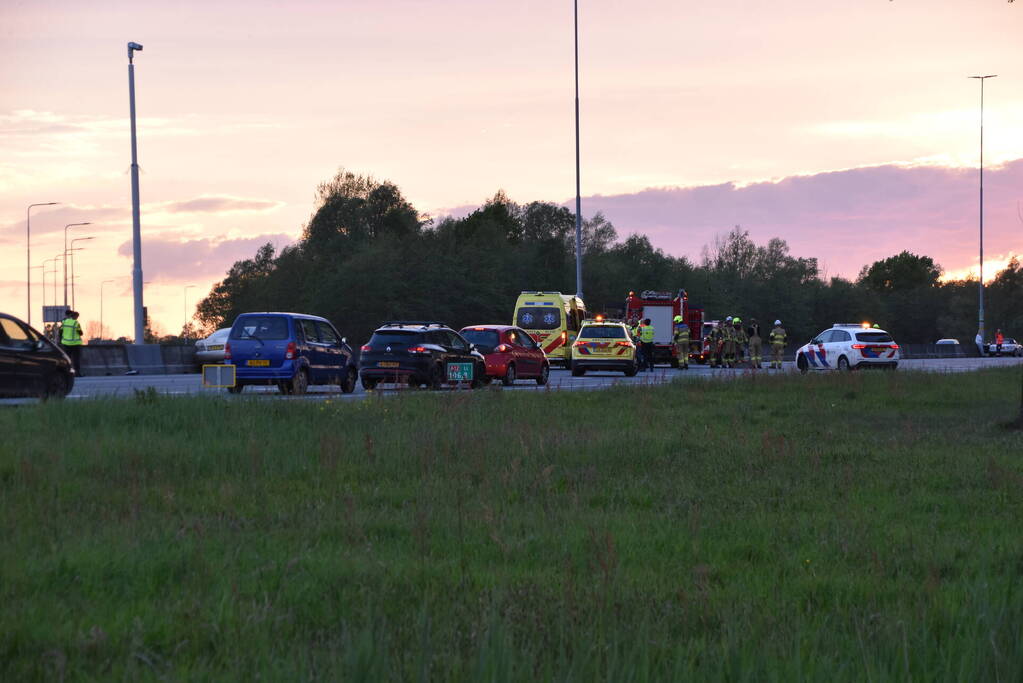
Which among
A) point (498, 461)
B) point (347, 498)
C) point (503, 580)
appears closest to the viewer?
point (503, 580)

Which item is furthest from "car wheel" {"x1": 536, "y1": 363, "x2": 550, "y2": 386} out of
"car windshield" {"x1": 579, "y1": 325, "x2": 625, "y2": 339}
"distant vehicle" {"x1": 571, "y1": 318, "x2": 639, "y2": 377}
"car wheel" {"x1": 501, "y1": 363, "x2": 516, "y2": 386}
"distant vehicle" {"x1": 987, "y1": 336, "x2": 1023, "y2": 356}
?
"distant vehicle" {"x1": 987, "y1": 336, "x2": 1023, "y2": 356}

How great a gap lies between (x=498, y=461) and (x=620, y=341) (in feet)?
86.0

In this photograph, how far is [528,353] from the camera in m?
32.9

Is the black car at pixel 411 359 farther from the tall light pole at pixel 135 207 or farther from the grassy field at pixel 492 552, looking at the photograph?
the tall light pole at pixel 135 207

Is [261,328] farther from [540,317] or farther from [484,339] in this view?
[540,317]

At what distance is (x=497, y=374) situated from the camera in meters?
31.6

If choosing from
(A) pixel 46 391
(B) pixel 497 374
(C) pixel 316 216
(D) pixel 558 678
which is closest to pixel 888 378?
(B) pixel 497 374

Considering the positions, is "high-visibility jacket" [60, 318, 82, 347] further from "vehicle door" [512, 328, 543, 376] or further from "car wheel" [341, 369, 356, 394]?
"vehicle door" [512, 328, 543, 376]

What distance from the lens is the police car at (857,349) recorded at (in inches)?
1724

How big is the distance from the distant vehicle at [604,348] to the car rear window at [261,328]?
44.6ft

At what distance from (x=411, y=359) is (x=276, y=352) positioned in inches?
112

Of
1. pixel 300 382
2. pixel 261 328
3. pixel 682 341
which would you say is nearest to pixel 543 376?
pixel 300 382

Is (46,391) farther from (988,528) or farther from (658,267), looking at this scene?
(658,267)

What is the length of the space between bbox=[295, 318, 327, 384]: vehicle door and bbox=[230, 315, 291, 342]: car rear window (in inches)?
15.7
